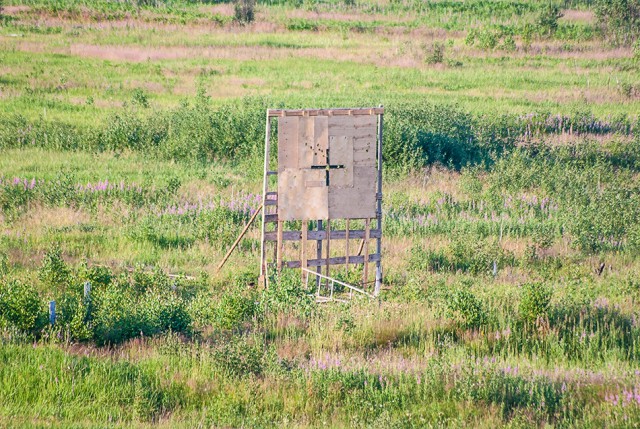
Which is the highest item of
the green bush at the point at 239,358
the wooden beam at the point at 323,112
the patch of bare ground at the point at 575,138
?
the wooden beam at the point at 323,112

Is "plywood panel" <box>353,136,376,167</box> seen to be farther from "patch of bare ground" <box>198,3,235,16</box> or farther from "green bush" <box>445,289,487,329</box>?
"patch of bare ground" <box>198,3,235,16</box>

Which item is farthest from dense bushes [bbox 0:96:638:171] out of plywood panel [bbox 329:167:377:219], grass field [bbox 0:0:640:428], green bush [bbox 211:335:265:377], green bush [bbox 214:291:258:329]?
green bush [bbox 211:335:265:377]

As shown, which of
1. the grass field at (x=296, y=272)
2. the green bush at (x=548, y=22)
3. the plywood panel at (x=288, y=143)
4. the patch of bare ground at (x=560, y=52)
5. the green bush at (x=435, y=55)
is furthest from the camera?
the green bush at (x=548, y=22)

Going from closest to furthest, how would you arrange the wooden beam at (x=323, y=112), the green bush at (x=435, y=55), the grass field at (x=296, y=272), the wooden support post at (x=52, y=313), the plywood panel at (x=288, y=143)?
the grass field at (x=296, y=272), the wooden support post at (x=52, y=313), the wooden beam at (x=323, y=112), the plywood panel at (x=288, y=143), the green bush at (x=435, y=55)

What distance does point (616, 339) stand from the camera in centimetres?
1304

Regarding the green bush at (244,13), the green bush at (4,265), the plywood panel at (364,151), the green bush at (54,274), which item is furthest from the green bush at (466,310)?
the green bush at (244,13)

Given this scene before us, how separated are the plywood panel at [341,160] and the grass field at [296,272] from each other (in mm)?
2110

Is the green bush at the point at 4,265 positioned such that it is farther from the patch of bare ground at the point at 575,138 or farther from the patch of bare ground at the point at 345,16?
the patch of bare ground at the point at 345,16

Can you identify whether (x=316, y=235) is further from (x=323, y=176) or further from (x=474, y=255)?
(x=474, y=255)

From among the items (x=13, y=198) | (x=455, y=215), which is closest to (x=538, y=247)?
(x=455, y=215)

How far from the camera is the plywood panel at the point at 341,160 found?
15.6m

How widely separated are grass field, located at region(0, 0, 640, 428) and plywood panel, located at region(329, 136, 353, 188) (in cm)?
211

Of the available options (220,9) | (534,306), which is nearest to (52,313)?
(534,306)

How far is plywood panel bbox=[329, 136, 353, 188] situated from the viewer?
51.2 feet
